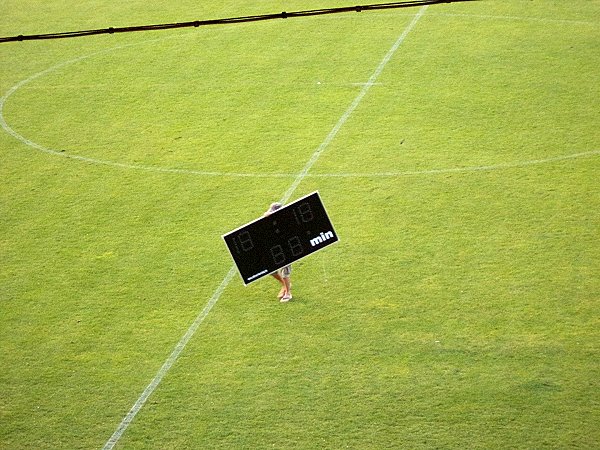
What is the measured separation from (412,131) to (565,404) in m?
8.25

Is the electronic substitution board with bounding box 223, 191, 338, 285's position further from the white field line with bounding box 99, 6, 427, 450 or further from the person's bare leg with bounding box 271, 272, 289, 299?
the white field line with bounding box 99, 6, 427, 450

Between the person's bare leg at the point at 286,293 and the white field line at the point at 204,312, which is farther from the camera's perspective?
the person's bare leg at the point at 286,293

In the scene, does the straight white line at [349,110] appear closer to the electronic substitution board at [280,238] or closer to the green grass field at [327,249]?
the green grass field at [327,249]

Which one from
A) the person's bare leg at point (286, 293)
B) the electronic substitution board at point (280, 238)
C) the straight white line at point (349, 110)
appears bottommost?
the straight white line at point (349, 110)

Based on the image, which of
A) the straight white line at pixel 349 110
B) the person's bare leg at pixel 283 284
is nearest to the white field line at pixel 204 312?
the straight white line at pixel 349 110

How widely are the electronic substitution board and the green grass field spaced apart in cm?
69

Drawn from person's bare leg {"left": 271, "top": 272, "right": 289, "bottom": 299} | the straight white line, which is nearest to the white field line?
the straight white line

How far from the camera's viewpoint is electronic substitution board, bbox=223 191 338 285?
12609mm

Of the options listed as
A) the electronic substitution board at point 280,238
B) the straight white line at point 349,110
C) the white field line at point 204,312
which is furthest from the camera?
the straight white line at point 349,110

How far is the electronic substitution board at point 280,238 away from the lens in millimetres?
12609

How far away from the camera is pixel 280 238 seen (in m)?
12.8

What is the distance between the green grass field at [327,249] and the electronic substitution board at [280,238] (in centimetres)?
69

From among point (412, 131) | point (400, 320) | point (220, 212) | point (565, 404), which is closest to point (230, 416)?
point (400, 320)

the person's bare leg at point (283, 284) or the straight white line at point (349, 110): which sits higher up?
the person's bare leg at point (283, 284)
